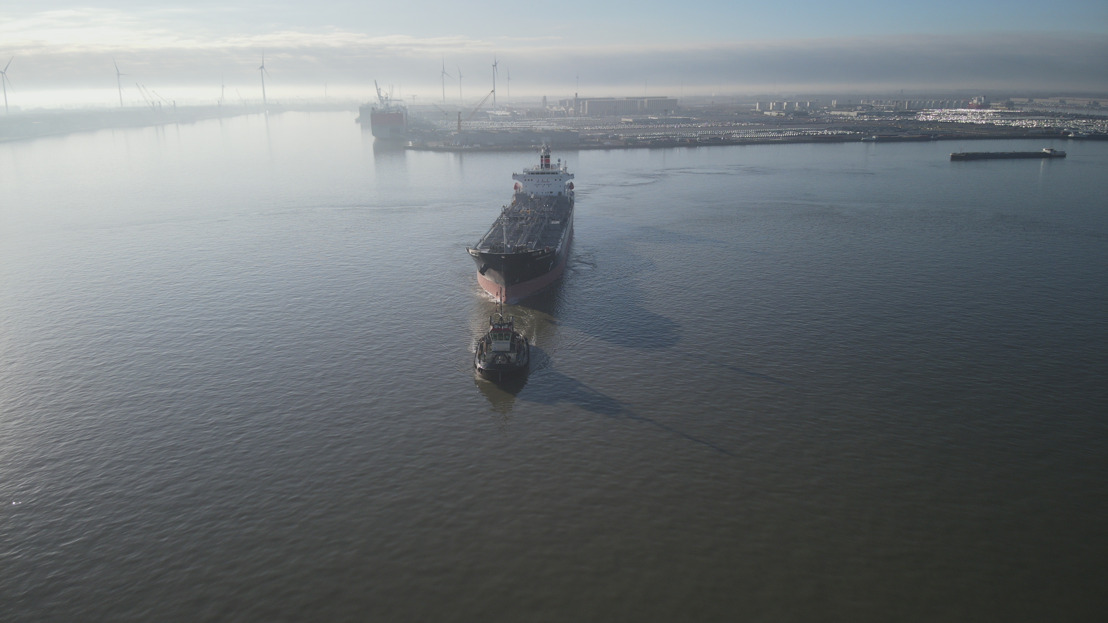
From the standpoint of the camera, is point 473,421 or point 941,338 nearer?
point 473,421

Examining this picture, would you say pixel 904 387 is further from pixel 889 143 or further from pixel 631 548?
pixel 889 143

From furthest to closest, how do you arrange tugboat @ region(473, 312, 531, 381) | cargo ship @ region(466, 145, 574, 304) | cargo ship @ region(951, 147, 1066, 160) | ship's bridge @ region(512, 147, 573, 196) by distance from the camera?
cargo ship @ region(951, 147, 1066, 160)
ship's bridge @ region(512, 147, 573, 196)
cargo ship @ region(466, 145, 574, 304)
tugboat @ region(473, 312, 531, 381)

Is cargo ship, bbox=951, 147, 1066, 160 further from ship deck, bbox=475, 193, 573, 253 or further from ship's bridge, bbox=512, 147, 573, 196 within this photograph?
ship deck, bbox=475, 193, 573, 253

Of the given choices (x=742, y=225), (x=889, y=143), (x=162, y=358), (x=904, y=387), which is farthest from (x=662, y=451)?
(x=889, y=143)

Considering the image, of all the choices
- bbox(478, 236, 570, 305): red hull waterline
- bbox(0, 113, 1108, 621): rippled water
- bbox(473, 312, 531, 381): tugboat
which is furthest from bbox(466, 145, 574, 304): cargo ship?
bbox(473, 312, 531, 381): tugboat

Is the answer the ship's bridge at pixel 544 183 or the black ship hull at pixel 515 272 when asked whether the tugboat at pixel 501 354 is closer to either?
the black ship hull at pixel 515 272

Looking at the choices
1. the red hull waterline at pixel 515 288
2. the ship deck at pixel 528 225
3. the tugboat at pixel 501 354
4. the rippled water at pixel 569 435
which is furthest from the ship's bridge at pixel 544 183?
the tugboat at pixel 501 354

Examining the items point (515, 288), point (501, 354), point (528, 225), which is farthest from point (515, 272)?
point (528, 225)

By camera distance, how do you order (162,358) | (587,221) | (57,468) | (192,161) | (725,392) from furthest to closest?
(192,161) → (587,221) → (162,358) → (725,392) → (57,468)
